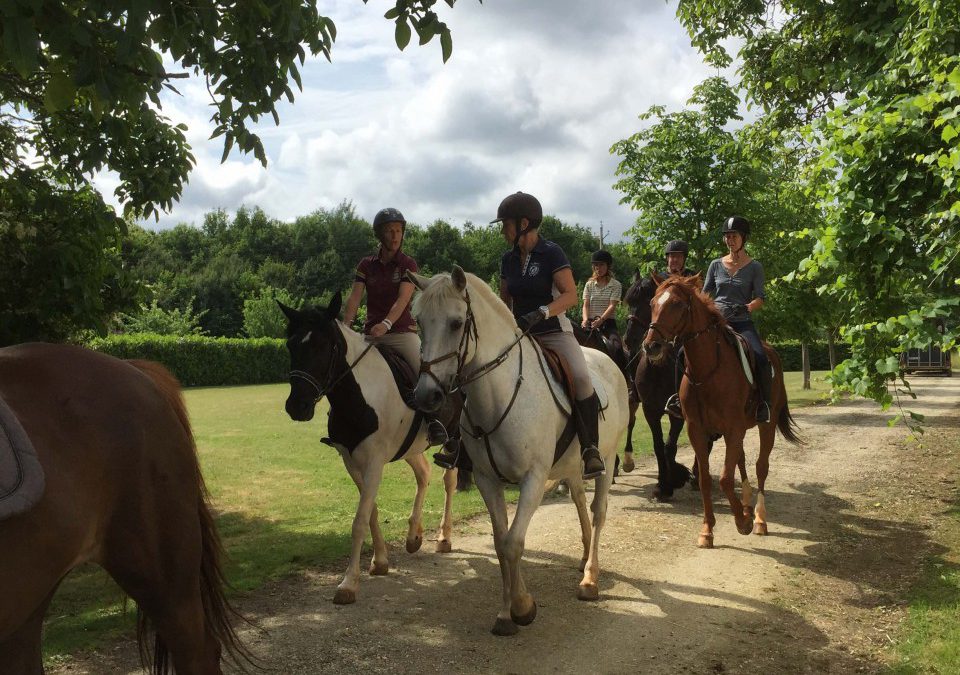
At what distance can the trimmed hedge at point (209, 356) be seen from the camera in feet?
124

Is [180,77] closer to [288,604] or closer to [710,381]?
[288,604]

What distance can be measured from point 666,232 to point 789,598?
13.4 metres

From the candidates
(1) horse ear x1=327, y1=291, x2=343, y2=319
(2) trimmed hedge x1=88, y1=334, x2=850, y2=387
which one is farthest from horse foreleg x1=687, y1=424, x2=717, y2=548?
(2) trimmed hedge x1=88, y1=334, x2=850, y2=387

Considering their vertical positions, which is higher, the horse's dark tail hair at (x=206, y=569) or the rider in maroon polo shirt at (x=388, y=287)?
the rider in maroon polo shirt at (x=388, y=287)

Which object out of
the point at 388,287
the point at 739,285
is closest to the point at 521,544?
the point at 388,287

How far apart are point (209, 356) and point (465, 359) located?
37978mm

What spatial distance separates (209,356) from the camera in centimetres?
4047

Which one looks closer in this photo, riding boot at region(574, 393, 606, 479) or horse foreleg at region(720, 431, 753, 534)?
riding boot at region(574, 393, 606, 479)

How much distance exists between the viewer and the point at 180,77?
6152 millimetres

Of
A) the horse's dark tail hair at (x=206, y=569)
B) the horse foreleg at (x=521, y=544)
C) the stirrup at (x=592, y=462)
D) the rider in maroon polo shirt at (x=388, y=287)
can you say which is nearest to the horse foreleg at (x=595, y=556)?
the stirrup at (x=592, y=462)

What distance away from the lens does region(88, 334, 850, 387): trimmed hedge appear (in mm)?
37781

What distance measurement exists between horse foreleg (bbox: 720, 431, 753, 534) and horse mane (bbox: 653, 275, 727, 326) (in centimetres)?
131

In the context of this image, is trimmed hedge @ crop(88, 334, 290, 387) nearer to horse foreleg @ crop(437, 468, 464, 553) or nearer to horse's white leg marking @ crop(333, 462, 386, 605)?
horse foreleg @ crop(437, 468, 464, 553)

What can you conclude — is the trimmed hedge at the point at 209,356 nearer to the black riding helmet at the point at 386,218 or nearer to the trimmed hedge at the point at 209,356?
the trimmed hedge at the point at 209,356
